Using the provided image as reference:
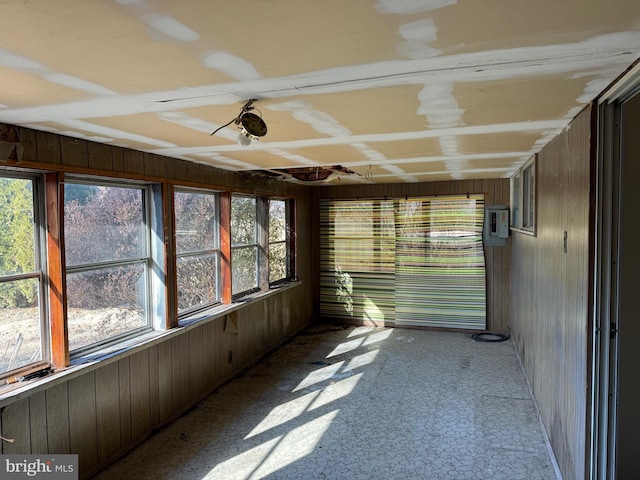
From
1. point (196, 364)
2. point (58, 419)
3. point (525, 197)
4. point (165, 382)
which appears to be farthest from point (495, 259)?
point (58, 419)

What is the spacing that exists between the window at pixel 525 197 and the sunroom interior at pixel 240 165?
0.06m

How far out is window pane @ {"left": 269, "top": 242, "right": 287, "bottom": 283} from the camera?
17.4ft

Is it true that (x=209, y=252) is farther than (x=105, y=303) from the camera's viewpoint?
Yes

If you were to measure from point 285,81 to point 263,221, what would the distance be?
3511 mm

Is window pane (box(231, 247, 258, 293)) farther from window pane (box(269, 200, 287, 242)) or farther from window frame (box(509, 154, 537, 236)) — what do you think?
window frame (box(509, 154, 537, 236))

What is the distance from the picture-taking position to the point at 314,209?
259 inches

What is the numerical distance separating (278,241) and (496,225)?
2968mm

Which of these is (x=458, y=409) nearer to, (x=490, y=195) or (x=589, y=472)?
(x=589, y=472)

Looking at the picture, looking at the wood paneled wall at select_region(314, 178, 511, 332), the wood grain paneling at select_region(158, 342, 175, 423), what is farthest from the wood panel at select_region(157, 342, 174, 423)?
the wood paneled wall at select_region(314, 178, 511, 332)

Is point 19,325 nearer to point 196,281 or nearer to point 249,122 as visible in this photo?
A: point 196,281

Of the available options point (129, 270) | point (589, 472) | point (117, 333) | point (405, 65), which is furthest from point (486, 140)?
point (117, 333)

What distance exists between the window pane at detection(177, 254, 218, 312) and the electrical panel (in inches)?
146

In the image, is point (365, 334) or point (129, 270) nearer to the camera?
point (129, 270)

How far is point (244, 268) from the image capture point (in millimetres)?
4699
